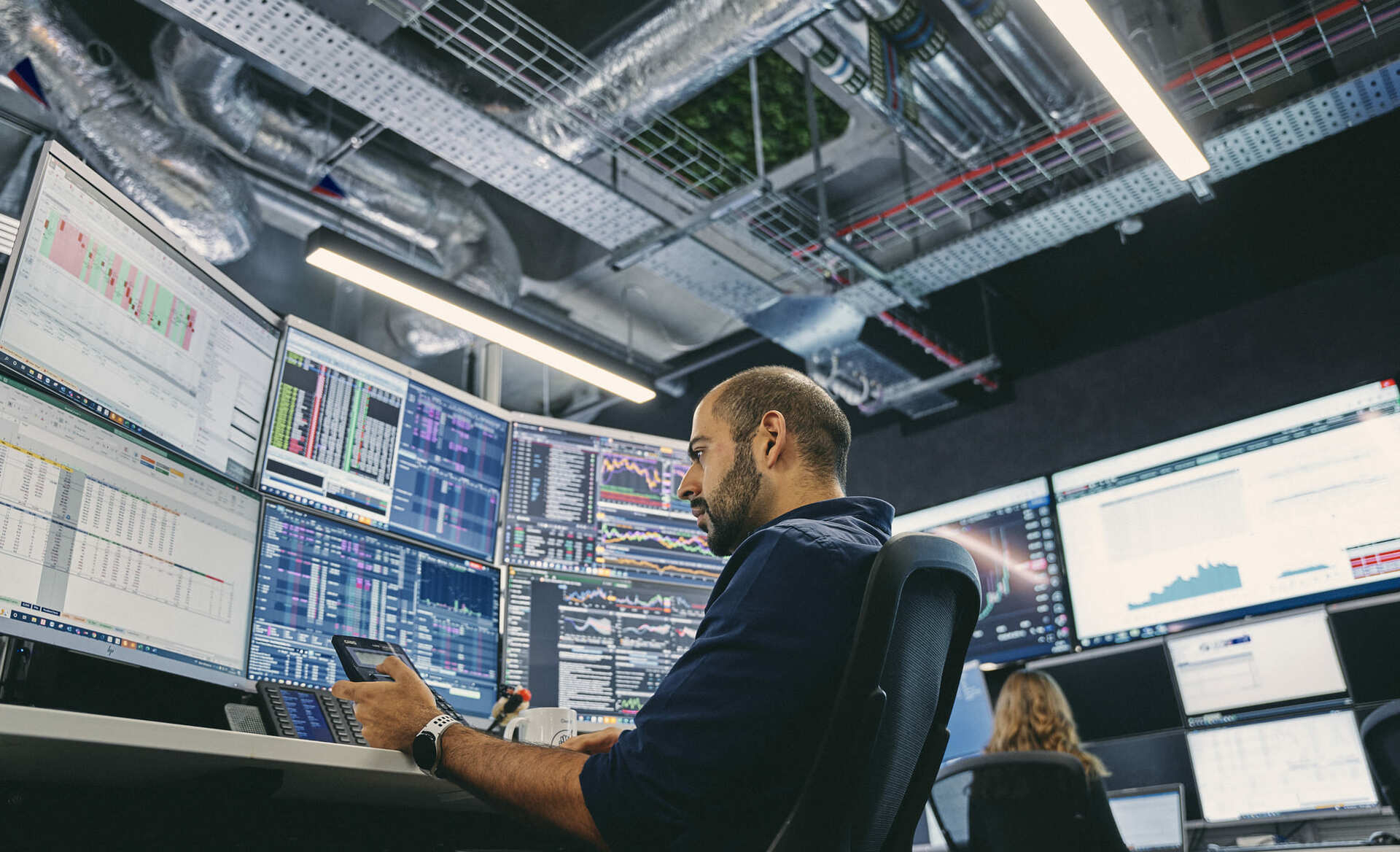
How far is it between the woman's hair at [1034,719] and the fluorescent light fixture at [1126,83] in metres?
1.68

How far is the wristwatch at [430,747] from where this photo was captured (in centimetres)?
133

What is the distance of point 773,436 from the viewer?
1563 millimetres

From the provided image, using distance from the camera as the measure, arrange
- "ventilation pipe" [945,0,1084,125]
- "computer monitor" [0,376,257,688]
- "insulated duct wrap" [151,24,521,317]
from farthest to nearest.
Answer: "insulated duct wrap" [151,24,521,317]
"ventilation pipe" [945,0,1084,125]
"computer monitor" [0,376,257,688]

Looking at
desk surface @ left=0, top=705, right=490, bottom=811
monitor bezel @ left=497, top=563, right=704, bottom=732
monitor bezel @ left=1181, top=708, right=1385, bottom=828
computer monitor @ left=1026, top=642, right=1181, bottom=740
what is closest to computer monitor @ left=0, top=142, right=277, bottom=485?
desk surface @ left=0, top=705, right=490, bottom=811

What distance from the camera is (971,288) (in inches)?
191

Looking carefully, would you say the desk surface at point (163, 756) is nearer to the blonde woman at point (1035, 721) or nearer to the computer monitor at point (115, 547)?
the computer monitor at point (115, 547)

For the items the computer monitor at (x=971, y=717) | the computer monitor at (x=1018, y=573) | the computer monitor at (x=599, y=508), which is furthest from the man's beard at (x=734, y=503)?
the computer monitor at (x=971, y=717)

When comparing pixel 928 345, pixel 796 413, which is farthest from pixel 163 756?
pixel 928 345

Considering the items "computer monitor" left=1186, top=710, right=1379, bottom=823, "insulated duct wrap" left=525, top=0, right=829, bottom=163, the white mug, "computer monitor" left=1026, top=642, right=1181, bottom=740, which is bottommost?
"computer monitor" left=1186, top=710, right=1379, bottom=823

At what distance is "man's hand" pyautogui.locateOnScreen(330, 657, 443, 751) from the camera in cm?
142

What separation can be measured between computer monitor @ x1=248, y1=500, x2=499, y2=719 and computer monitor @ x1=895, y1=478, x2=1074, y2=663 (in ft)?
6.70

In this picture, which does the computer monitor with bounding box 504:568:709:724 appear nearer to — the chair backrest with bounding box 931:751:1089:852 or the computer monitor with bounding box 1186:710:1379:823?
the chair backrest with bounding box 931:751:1089:852

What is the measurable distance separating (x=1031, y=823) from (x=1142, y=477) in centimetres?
182

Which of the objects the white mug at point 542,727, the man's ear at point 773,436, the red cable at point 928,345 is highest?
the red cable at point 928,345
